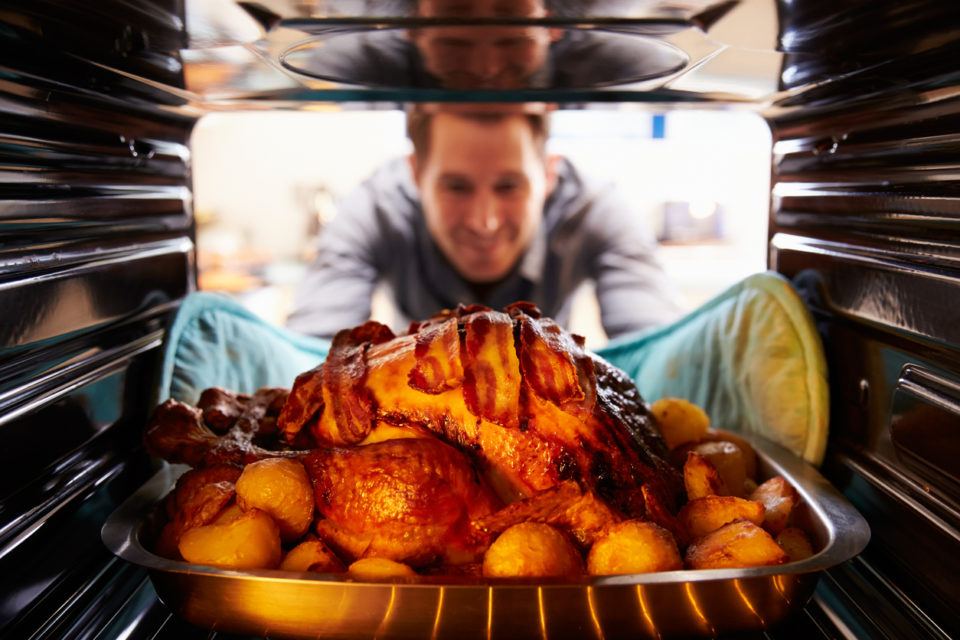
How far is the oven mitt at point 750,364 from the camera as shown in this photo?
127 centimetres

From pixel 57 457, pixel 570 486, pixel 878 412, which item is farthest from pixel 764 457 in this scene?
pixel 57 457

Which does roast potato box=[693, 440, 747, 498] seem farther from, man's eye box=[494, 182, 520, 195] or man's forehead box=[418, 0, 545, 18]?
man's eye box=[494, 182, 520, 195]

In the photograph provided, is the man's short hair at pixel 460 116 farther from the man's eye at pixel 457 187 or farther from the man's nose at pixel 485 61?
the man's nose at pixel 485 61

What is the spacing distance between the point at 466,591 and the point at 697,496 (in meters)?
0.42

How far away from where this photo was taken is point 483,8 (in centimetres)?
84

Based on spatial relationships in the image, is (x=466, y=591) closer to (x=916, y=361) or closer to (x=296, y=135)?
(x=916, y=361)

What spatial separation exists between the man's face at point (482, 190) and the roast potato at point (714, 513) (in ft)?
5.73

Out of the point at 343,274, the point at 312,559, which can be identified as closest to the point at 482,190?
the point at 343,274

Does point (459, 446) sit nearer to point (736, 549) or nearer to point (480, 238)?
point (736, 549)

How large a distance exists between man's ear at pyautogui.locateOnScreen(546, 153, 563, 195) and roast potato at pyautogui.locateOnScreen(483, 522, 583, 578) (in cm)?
221

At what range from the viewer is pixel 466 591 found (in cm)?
78

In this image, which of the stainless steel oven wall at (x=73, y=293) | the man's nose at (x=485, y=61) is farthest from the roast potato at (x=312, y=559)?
the man's nose at (x=485, y=61)

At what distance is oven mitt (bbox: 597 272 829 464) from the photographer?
1266 mm

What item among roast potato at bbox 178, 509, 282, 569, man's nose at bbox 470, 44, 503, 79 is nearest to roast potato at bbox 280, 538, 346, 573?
roast potato at bbox 178, 509, 282, 569
